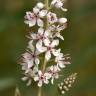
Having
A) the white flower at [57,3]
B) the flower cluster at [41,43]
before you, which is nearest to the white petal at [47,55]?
the flower cluster at [41,43]

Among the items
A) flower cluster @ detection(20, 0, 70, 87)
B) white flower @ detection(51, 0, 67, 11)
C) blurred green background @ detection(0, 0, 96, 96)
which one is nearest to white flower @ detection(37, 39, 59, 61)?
flower cluster @ detection(20, 0, 70, 87)

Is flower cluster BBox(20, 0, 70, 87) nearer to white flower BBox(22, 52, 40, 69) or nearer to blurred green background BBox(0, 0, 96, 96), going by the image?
white flower BBox(22, 52, 40, 69)

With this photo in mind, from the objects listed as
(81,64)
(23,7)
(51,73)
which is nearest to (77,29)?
(23,7)

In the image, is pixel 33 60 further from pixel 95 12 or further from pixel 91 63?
pixel 95 12

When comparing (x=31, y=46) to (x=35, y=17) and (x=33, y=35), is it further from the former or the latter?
(x=35, y=17)

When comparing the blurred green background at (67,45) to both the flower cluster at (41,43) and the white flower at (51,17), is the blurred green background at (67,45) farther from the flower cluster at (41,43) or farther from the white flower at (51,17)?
the white flower at (51,17)

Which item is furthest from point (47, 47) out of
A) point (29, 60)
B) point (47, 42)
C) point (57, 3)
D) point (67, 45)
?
point (67, 45)

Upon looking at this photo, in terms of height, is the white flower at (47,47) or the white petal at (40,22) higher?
the white petal at (40,22)

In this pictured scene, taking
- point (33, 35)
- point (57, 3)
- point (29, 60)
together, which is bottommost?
point (29, 60)
